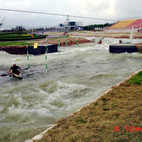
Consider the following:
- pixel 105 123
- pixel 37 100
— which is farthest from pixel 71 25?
pixel 105 123

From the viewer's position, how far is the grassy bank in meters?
3.79

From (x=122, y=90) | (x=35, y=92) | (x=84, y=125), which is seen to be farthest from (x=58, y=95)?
(x=84, y=125)

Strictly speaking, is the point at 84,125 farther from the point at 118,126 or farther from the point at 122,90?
the point at 122,90

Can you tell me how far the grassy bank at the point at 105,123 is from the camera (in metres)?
3.79

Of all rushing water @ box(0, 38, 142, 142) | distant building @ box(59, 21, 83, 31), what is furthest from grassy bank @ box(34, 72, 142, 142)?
distant building @ box(59, 21, 83, 31)

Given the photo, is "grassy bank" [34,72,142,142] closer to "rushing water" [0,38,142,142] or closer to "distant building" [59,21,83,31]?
"rushing water" [0,38,142,142]

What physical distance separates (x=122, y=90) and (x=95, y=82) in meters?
3.70

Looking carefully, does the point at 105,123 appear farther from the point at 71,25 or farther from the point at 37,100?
the point at 71,25

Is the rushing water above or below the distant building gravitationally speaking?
below

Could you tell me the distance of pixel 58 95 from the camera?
28.5 feet

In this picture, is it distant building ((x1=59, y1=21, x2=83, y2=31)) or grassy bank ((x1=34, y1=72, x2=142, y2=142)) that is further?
distant building ((x1=59, y1=21, x2=83, y2=31))

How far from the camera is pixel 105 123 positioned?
434cm

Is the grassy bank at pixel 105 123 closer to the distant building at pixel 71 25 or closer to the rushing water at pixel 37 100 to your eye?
the rushing water at pixel 37 100

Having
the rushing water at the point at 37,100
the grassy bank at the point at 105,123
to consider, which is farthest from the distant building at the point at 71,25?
the grassy bank at the point at 105,123
